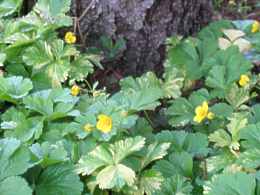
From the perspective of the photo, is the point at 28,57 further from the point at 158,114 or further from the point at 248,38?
the point at 248,38

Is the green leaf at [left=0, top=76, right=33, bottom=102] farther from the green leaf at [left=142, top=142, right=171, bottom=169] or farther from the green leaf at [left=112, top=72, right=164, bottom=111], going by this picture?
the green leaf at [left=142, top=142, right=171, bottom=169]

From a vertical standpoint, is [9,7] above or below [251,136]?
above

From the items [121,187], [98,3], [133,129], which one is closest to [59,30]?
[98,3]

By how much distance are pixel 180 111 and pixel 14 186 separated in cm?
77

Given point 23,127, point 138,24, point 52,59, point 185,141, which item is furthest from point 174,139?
point 138,24

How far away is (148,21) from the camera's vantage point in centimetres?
246

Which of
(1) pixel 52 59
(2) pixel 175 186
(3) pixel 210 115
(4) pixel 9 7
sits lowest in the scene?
(2) pixel 175 186

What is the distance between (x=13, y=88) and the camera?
75.7 inches

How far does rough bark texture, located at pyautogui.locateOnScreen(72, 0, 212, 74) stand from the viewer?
2408 mm

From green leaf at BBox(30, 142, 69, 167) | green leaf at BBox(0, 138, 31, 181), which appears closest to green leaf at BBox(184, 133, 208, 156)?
green leaf at BBox(30, 142, 69, 167)

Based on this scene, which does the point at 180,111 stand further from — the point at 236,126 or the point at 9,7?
the point at 9,7

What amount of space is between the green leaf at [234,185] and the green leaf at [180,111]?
508mm

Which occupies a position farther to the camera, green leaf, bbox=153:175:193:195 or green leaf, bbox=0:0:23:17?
green leaf, bbox=0:0:23:17

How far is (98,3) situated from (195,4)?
0.51m
